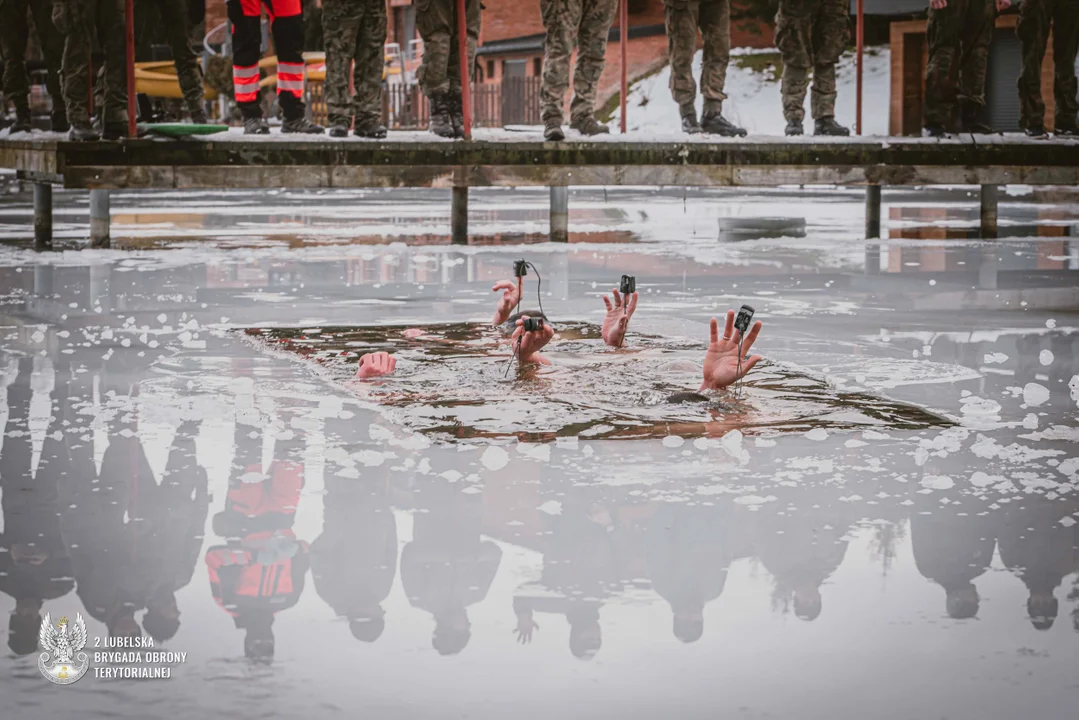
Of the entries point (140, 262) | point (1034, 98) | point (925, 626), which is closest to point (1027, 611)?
point (925, 626)

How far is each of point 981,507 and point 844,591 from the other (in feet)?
2.50

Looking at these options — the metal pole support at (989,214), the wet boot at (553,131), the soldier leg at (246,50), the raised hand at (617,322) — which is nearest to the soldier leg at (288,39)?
the soldier leg at (246,50)

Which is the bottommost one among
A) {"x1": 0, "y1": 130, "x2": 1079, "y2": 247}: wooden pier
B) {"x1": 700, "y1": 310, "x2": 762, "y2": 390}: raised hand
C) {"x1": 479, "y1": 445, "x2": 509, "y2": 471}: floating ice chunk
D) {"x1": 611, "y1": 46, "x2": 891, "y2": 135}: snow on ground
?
{"x1": 479, "y1": 445, "x2": 509, "y2": 471}: floating ice chunk

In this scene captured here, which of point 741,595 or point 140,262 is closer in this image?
point 741,595

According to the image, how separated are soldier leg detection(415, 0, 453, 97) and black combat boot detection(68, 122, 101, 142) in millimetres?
2109

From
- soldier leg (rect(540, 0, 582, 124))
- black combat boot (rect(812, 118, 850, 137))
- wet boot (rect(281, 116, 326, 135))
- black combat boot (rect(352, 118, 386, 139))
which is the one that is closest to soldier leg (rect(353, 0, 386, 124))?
black combat boot (rect(352, 118, 386, 139))

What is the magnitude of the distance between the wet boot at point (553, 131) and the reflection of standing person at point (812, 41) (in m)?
1.74

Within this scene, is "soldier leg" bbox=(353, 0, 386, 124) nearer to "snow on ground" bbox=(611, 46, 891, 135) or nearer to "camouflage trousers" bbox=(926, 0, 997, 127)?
"camouflage trousers" bbox=(926, 0, 997, 127)

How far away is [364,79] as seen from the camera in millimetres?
10500

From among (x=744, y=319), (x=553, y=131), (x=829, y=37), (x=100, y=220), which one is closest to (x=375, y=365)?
(x=744, y=319)

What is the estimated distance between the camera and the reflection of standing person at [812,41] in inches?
444

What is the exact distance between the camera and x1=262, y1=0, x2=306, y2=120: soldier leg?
966 cm

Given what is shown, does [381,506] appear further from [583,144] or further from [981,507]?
[583,144]

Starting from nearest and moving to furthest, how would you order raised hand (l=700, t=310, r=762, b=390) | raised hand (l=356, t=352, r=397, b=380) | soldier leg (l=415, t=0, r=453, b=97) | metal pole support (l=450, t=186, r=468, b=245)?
raised hand (l=700, t=310, r=762, b=390) → raised hand (l=356, t=352, r=397, b=380) → soldier leg (l=415, t=0, r=453, b=97) → metal pole support (l=450, t=186, r=468, b=245)
